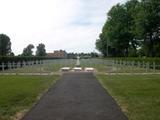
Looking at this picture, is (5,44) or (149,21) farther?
(5,44)

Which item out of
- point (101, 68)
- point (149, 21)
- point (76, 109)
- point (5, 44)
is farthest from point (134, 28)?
point (76, 109)

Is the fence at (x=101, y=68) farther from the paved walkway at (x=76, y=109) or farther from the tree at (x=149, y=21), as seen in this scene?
the paved walkway at (x=76, y=109)

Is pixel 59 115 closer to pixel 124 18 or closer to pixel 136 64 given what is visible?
pixel 136 64

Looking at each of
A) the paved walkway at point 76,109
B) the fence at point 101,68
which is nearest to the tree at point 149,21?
the fence at point 101,68

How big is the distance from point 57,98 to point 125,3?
271 ft

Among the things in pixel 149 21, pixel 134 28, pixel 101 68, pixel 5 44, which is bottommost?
pixel 101 68

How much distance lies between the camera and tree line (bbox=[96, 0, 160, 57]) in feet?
219

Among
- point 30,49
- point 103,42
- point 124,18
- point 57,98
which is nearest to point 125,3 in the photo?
point 124,18

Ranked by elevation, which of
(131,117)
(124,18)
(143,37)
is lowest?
(131,117)

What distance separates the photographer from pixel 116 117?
448 inches

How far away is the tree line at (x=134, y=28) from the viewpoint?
219 ft

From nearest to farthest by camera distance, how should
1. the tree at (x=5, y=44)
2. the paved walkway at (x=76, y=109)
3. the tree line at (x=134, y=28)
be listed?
the paved walkway at (x=76, y=109), the tree line at (x=134, y=28), the tree at (x=5, y=44)

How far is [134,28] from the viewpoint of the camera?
7612 centimetres

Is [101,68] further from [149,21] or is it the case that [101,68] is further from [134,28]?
[134,28]
